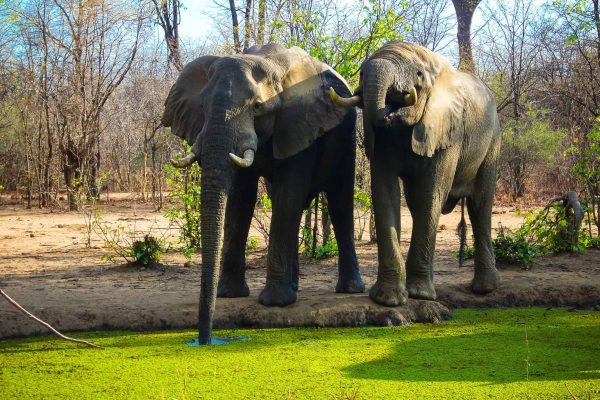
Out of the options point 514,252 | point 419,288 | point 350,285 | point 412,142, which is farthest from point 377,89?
point 514,252

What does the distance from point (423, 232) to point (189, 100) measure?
261cm

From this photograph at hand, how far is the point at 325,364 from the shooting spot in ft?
18.6

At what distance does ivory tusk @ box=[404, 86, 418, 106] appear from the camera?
273 inches

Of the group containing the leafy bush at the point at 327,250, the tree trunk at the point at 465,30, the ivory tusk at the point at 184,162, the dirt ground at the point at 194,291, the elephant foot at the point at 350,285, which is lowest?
the dirt ground at the point at 194,291

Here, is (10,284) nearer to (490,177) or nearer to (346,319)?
(346,319)

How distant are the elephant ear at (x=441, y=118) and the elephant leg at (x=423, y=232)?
1.33 ft

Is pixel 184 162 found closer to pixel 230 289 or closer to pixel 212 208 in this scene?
pixel 212 208

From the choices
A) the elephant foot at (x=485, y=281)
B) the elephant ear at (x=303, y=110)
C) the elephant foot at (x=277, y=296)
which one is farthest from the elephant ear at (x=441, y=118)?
the elephant foot at (x=277, y=296)

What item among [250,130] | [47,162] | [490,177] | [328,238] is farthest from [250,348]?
[47,162]

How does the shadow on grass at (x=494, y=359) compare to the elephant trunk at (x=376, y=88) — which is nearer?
the shadow on grass at (x=494, y=359)

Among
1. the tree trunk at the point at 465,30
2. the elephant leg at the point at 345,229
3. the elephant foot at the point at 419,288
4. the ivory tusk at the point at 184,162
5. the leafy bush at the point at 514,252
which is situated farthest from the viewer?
the tree trunk at the point at 465,30

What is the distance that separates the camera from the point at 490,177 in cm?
855

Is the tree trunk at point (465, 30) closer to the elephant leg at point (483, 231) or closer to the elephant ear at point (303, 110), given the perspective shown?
the elephant leg at point (483, 231)

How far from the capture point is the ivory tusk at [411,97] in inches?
273
